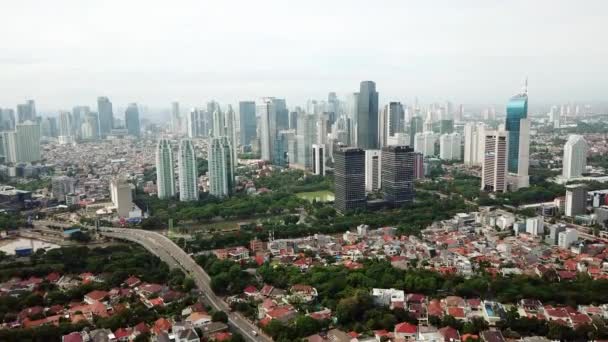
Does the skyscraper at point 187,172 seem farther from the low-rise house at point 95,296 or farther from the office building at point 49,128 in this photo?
the office building at point 49,128

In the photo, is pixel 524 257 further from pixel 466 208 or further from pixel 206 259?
pixel 206 259

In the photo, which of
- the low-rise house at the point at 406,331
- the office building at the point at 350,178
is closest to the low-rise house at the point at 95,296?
the low-rise house at the point at 406,331

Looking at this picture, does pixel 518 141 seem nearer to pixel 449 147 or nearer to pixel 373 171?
pixel 373 171

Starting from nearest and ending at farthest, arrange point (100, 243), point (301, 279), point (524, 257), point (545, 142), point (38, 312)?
→ point (38, 312) < point (301, 279) < point (524, 257) < point (100, 243) < point (545, 142)

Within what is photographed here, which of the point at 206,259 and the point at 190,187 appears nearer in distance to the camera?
the point at 206,259

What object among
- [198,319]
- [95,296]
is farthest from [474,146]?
[95,296]

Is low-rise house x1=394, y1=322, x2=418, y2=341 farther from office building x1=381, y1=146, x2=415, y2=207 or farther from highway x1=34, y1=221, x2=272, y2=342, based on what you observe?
office building x1=381, y1=146, x2=415, y2=207

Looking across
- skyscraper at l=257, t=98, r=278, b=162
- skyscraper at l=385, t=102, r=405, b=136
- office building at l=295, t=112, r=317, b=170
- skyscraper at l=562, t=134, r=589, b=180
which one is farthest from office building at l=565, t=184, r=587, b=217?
skyscraper at l=257, t=98, r=278, b=162

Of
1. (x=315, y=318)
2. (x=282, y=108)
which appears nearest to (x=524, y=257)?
(x=315, y=318)
